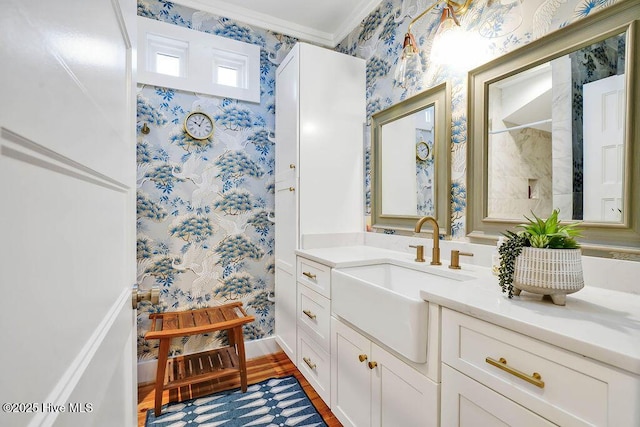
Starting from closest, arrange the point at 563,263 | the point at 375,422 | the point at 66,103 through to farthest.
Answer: the point at 66,103
the point at 563,263
the point at 375,422

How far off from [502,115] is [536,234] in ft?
2.30

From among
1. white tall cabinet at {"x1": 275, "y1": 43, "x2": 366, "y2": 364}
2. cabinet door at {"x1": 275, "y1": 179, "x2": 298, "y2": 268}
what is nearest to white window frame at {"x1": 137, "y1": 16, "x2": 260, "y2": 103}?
white tall cabinet at {"x1": 275, "y1": 43, "x2": 366, "y2": 364}

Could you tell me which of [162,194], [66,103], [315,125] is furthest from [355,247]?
[66,103]

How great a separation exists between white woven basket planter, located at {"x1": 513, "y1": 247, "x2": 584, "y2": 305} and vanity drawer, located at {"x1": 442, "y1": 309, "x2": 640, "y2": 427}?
0.20m

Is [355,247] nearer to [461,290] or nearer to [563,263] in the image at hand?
[461,290]

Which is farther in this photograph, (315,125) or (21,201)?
(315,125)

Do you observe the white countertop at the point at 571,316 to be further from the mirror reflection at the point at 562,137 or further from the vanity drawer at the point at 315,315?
the vanity drawer at the point at 315,315

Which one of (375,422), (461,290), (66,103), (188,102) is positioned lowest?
(375,422)

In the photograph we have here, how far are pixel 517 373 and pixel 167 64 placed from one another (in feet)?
8.56

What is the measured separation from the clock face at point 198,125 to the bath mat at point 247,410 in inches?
70.8

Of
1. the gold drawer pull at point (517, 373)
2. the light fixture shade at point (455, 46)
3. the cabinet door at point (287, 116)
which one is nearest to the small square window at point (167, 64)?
the cabinet door at point (287, 116)

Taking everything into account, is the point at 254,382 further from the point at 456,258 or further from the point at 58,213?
the point at 58,213

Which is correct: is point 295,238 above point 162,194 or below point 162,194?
below

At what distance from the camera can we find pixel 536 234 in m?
0.90
